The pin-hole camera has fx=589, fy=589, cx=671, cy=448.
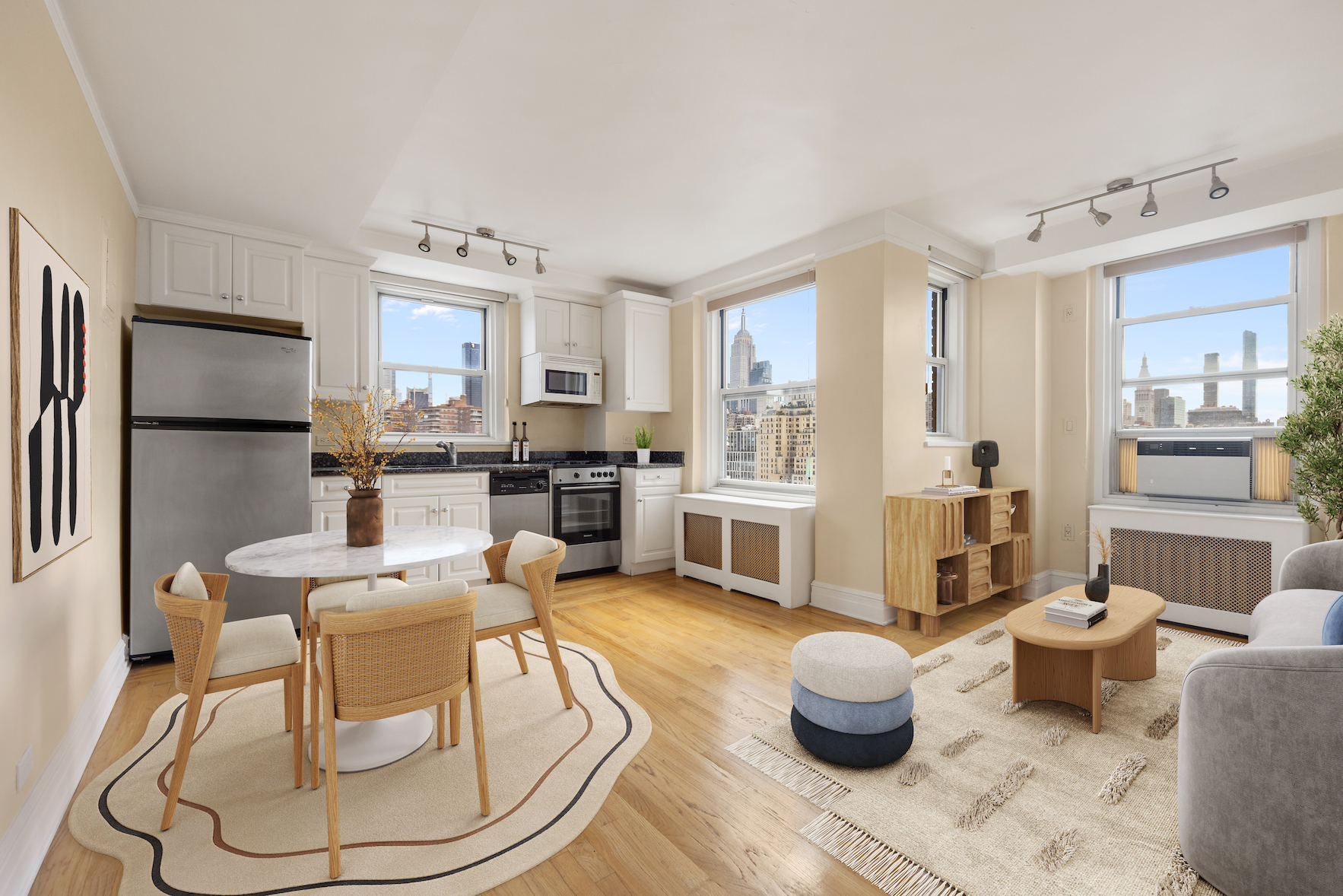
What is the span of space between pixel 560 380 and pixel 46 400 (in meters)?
3.49

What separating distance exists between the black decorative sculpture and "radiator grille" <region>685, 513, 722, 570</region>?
6.29 feet

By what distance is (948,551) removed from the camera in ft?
11.9

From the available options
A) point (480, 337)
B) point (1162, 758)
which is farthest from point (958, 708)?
point (480, 337)

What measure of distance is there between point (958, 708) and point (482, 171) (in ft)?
11.7

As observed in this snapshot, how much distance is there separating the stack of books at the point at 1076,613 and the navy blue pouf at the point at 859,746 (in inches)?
34.3

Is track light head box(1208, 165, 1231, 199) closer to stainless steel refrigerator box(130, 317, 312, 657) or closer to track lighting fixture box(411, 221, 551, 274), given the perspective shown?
track lighting fixture box(411, 221, 551, 274)

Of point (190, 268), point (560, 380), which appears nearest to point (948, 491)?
point (560, 380)

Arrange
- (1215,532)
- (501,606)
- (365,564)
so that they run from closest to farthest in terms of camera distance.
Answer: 1. (365,564)
2. (501,606)
3. (1215,532)

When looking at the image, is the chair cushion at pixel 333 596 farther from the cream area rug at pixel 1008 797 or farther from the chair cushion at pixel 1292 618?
the chair cushion at pixel 1292 618

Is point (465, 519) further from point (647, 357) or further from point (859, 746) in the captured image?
point (859, 746)

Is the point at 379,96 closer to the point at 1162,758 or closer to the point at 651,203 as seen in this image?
the point at 651,203

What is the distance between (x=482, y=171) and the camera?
3.24m

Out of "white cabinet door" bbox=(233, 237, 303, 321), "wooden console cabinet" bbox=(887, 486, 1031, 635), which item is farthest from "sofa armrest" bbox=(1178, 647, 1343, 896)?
"white cabinet door" bbox=(233, 237, 303, 321)

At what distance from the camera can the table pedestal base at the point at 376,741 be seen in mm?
2125
